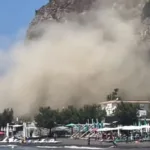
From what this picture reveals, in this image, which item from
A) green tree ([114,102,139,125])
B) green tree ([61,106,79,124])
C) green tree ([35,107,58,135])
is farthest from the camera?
green tree ([61,106,79,124])

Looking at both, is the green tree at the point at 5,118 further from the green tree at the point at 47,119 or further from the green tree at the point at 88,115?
the green tree at the point at 88,115

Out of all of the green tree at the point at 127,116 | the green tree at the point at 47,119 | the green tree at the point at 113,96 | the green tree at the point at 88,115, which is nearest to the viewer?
the green tree at the point at 127,116

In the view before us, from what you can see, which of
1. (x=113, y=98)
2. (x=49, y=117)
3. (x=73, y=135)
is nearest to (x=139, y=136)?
(x=73, y=135)

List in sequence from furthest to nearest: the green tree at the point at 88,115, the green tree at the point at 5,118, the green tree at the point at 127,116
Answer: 1. the green tree at the point at 5,118
2. the green tree at the point at 88,115
3. the green tree at the point at 127,116

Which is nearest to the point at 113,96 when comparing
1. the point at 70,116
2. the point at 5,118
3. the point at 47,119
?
the point at 5,118

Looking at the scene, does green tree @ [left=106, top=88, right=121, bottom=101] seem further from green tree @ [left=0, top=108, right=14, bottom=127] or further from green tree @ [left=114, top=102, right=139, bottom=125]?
green tree @ [left=114, top=102, right=139, bottom=125]

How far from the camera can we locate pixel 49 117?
13500 centimetres

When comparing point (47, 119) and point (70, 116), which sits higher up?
point (70, 116)

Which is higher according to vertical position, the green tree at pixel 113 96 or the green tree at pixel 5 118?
the green tree at pixel 113 96

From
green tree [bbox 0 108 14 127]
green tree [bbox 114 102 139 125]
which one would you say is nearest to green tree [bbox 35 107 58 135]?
green tree [bbox 114 102 139 125]

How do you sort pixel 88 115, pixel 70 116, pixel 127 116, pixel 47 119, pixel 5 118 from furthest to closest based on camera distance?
pixel 5 118
pixel 70 116
pixel 88 115
pixel 47 119
pixel 127 116

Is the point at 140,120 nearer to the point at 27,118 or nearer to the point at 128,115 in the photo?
the point at 128,115

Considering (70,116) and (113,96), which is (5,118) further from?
(113,96)

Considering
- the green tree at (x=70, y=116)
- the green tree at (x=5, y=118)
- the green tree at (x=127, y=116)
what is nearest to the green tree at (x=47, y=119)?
the green tree at (x=70, y=116)
